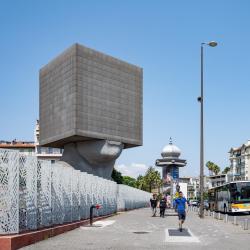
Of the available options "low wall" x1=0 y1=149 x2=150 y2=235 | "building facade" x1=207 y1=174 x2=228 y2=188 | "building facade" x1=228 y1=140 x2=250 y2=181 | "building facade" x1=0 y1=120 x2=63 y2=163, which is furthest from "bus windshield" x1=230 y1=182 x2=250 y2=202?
"building facade" x1=207 y1=174 x2=228 y2=188

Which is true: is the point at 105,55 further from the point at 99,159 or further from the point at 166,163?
the point at 166,163

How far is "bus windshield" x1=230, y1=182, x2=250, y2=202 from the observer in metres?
40.5

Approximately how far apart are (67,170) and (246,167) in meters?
143

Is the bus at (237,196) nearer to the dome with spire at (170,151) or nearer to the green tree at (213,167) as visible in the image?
the dome with spire at (170,151)

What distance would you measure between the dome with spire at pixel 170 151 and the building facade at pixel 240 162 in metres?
39.4

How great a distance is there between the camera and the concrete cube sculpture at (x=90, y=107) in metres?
66.6

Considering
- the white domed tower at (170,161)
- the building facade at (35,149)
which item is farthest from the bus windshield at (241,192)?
the building facade at (35,149)

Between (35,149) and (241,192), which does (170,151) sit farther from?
(241,192)

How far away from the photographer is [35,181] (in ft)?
48.6

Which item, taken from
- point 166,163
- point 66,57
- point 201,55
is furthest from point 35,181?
point 166,163

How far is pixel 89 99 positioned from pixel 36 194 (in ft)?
174

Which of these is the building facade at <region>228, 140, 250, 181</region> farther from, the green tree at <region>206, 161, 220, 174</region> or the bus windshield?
the bus windshield

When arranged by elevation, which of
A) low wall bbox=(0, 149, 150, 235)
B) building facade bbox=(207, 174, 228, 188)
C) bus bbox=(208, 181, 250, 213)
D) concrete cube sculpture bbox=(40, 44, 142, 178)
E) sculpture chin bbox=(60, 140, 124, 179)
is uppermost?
concrete cube sculpture bbox=(40, 44, 142, 178)

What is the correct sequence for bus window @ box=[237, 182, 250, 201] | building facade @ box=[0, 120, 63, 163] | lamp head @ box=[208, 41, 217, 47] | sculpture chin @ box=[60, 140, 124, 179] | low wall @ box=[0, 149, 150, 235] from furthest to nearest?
building facade @ box=[0, 120, 63, 163] → sculpture chin @ box=[60, 140, 124, 179] → bus window @ box=[237, 182, 250, 201] → lamp head @ box=[208, 41, 217, 47] → low wall @ box=[0, 149, 150, 235]
